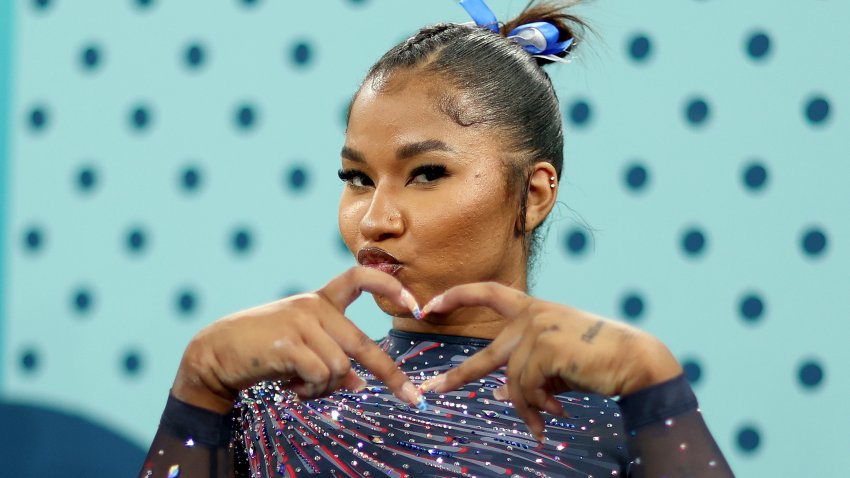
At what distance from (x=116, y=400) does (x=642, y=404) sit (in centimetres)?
107

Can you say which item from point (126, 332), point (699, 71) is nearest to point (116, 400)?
point (126, 332)

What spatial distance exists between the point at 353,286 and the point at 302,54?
2.75 ft

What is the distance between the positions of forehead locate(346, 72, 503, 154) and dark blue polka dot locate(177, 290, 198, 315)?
24.0 inches

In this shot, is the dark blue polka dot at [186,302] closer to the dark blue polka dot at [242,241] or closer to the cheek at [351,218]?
the dark blue polka dot at [242,241]

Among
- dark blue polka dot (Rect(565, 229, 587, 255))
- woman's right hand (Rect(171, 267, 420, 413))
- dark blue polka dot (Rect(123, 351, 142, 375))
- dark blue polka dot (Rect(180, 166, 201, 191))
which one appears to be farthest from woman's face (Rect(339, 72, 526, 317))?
dark blue polka dot (Rect(123, 351, 142, 375))

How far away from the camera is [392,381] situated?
78 cm

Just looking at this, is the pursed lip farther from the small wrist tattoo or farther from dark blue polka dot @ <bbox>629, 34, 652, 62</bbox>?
dark blue polka dot @ <bbox>629, 34, 652, 62</bbox>

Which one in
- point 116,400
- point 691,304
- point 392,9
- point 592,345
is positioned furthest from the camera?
point 116,400

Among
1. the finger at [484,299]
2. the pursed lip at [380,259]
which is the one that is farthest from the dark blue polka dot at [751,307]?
the finger at [484,299]

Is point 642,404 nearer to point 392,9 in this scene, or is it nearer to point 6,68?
point 392,9

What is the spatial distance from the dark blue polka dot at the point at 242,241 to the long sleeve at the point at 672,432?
88cm

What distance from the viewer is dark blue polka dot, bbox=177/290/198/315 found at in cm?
160

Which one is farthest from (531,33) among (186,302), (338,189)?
(186,302)

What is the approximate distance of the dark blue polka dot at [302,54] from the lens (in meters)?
1.57
